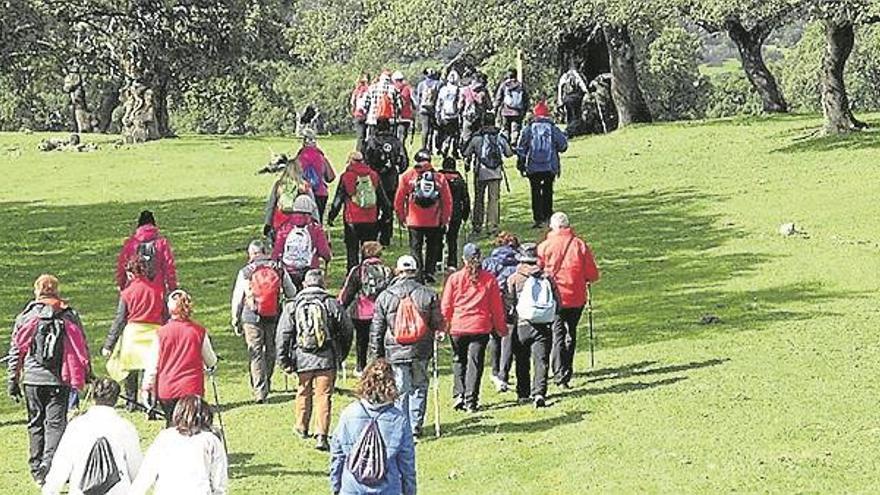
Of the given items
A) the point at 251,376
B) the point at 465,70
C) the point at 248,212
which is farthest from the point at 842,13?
the point at 251,376

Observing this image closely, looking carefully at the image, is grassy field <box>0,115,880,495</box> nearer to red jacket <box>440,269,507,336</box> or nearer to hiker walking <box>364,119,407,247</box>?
red jacket <box>440,269,507,336</box>

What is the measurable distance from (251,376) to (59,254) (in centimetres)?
1163

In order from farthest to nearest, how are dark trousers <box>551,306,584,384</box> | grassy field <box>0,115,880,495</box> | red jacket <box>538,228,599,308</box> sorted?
dark trousers <box>551,306,584,384</box> < red jacket <box>538,228,599,308</box> < grassy field <box>0,115,880,495</box>

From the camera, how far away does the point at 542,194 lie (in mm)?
27234

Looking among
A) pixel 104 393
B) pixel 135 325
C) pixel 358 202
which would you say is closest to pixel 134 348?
pixel 135 325

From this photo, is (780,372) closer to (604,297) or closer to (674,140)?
(604,297)

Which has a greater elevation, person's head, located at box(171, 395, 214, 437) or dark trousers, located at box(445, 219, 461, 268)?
person's head, located at box(171, 395, 214, 437)

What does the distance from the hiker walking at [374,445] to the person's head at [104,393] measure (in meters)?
1.51

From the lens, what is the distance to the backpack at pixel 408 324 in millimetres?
15078

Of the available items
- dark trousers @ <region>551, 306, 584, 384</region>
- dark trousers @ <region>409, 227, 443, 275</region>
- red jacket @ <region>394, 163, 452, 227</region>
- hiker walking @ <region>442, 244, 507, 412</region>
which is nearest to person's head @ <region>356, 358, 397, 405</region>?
hiker walking @ <region>442, 244, 507, 412</region>

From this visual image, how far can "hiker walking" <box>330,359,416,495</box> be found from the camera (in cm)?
1081

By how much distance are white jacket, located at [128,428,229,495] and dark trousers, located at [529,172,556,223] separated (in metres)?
16.6

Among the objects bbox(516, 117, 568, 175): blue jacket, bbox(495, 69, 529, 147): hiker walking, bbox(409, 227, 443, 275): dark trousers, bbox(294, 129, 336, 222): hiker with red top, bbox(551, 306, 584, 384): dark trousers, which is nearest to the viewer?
bbox(551, 306, 584, 384): dark trousers

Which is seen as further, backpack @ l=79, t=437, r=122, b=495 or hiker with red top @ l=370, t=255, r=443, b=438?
hiker with red top @ l=370, t=255, r=443, b=438
